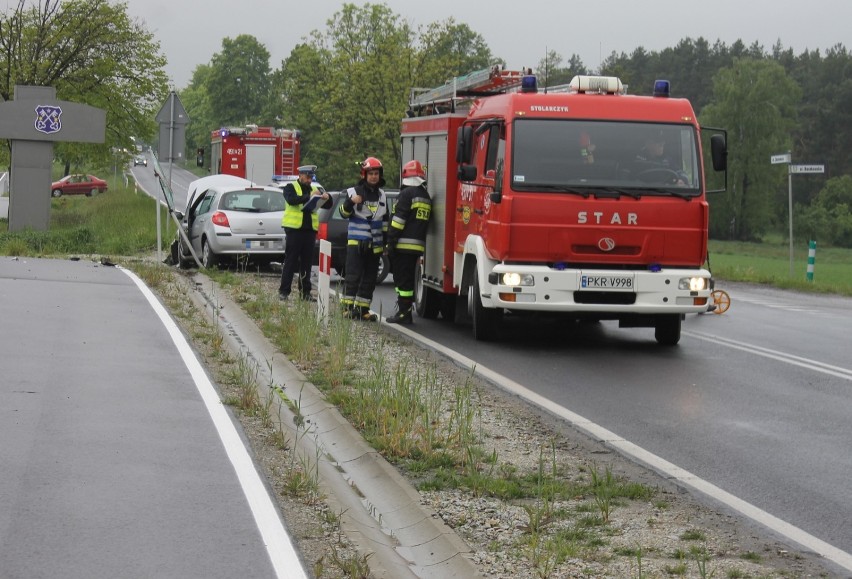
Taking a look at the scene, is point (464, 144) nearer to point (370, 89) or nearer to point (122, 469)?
point (122, 469)

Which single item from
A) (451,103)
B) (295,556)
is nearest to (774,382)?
(451,103)

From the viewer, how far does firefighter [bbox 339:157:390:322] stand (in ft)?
54.0

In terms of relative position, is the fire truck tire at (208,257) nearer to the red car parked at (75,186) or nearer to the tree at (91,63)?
the tree at (91,63)

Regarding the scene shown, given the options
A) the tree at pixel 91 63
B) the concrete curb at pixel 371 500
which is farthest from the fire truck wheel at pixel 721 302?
the tree at pixel 91 63

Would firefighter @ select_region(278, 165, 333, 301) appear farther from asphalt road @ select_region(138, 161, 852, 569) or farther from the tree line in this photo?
the tree line

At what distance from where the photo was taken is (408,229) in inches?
→ 653

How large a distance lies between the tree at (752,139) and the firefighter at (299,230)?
270 ft

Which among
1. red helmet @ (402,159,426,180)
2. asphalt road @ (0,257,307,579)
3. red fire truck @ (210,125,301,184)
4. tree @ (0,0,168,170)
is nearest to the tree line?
tree @ (0,0,168,170)

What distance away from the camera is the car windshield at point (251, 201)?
2372 centimetres

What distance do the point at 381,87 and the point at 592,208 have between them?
189ft

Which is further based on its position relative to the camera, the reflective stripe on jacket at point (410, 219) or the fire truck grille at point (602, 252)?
the reflective stripe on jacket at point (410, 219)

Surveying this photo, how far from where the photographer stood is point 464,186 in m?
15.8

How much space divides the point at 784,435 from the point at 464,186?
6.92 meters

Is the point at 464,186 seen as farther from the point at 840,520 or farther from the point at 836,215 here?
the point at 836,215
